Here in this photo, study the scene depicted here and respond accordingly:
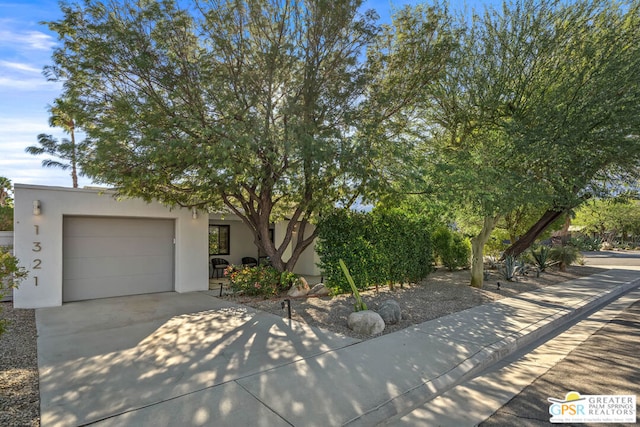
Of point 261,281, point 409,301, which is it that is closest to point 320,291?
point 261,281

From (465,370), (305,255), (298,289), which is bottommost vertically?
(465,370)

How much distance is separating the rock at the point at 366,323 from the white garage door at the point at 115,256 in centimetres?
641

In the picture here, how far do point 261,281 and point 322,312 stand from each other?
7.28 feet

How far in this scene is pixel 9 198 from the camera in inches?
725

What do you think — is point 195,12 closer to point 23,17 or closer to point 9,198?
point 23,17

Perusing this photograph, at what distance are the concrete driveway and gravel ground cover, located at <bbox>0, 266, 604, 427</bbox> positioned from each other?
0.49 ft

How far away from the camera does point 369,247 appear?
29.0ft

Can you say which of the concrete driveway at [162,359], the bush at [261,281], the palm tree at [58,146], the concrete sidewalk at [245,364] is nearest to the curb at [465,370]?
the concrete sidewalk at [245,364]

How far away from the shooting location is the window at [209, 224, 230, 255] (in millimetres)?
13469

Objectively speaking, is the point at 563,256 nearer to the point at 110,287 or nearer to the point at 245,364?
the point at 245,364

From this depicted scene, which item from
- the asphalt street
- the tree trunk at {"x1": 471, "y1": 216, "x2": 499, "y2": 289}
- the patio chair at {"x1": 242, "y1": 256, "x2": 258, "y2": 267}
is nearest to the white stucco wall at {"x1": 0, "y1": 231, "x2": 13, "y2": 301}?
the patio chair at {"x1": 242, "y1": 256, "x2": 258, "y2": 267}

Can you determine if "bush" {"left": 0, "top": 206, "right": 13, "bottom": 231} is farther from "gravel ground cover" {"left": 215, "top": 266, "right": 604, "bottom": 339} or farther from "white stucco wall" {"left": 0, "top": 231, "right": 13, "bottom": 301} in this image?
"gravel ground cover" {"left": 215, "top": 266, "right": 604, "bottom": 339}

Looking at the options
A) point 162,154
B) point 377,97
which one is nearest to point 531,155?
point 377,97

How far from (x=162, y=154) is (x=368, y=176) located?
4068 mm
